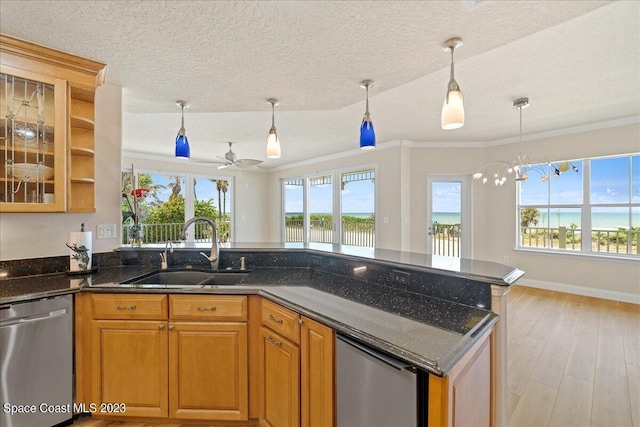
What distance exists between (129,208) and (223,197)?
16.0 feet

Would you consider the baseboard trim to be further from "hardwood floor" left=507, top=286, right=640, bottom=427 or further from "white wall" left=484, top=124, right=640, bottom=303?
"hardwood floor" left=507, top=286, right=640, bottom=427

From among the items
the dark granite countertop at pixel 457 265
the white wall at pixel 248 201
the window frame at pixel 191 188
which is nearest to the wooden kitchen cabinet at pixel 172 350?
the dark granite countertop at pixel 457 265

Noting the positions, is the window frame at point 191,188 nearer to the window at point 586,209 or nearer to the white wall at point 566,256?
the white wall at point 566,256

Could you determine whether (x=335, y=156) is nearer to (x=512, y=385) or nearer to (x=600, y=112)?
(x=600, y=112)

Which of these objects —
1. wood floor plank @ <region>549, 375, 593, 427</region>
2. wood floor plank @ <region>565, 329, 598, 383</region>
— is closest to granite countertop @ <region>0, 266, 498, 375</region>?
wood floor plank @ <region>549, 375, 593, 427</region>

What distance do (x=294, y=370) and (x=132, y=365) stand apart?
3.48ft

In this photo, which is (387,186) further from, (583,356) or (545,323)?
(583,356)

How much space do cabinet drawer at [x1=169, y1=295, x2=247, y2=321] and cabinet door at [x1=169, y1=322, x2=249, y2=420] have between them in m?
0.04

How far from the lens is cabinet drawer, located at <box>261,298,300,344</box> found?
1455mm

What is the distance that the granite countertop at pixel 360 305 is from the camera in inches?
40.5

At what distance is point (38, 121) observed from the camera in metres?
1.87

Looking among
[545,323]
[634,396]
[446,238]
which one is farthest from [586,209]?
[634,396]

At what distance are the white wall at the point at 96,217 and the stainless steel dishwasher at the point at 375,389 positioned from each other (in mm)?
2215

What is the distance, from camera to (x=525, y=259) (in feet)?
15.9
